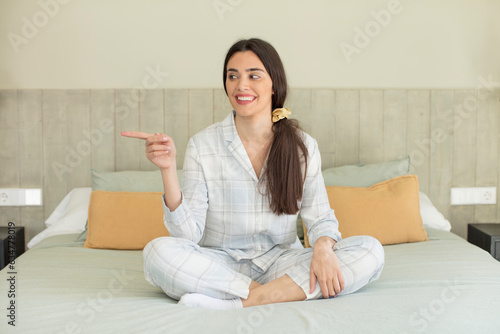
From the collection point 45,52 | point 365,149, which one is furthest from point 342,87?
point 45,52

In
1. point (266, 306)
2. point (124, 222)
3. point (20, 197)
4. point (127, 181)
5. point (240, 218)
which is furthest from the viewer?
point (20, 197)

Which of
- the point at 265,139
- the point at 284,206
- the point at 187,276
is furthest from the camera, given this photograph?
the point at 265,139

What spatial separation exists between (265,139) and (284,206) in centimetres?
27

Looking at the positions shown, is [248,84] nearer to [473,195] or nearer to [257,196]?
[257,196]

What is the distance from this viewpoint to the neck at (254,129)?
1.77 meters

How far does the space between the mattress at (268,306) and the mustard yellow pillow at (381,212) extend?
0.87 ft

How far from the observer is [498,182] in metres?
2.76

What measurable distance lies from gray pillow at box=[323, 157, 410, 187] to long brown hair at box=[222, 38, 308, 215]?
0.67 m

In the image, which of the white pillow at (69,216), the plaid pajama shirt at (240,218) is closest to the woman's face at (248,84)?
the plaid pajama shirt at (240,218)

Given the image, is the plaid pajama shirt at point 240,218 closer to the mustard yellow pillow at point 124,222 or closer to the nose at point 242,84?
the nose at point 242,84

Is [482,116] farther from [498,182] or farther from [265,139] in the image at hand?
[265,139]

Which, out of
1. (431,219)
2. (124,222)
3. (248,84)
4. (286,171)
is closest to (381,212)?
(431,219)

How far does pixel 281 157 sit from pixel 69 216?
120 centimetres

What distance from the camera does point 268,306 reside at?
1.35 m
